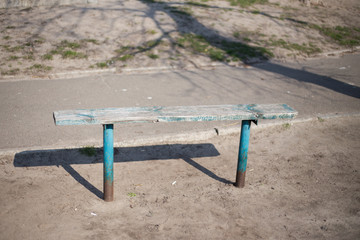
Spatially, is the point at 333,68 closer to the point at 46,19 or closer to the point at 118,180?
the point at 118,180

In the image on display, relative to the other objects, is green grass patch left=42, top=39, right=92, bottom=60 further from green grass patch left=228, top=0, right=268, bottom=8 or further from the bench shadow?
green grass patch left=228, top=0, right=268, bottom=8

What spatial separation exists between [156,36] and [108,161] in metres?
6.09

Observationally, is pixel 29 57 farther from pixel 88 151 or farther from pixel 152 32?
pixel 88 151

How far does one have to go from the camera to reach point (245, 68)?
26.6 ft

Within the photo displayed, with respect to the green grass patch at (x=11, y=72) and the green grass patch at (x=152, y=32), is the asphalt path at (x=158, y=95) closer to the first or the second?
the green grass patch at (x=11, y=72)

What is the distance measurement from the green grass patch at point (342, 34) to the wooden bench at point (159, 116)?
303 inches

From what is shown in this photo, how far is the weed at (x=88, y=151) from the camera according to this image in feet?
15.0

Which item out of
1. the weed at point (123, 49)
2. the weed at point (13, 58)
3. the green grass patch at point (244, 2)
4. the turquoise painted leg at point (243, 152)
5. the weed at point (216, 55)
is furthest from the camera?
the green grass patch at point (244, 2)

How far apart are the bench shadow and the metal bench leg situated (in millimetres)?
219

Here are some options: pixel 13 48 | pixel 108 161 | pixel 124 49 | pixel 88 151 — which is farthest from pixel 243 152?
pixel 13 48

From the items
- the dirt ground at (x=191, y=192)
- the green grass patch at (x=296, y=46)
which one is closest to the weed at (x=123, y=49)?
the green grass patch at (x=296, y=46)

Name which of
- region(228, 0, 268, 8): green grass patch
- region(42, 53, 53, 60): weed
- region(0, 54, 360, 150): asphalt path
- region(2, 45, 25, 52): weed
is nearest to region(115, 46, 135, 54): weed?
region(0, 54, 360, 150): asphalt path

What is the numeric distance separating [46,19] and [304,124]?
705 centimetres

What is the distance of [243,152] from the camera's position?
155 inches
